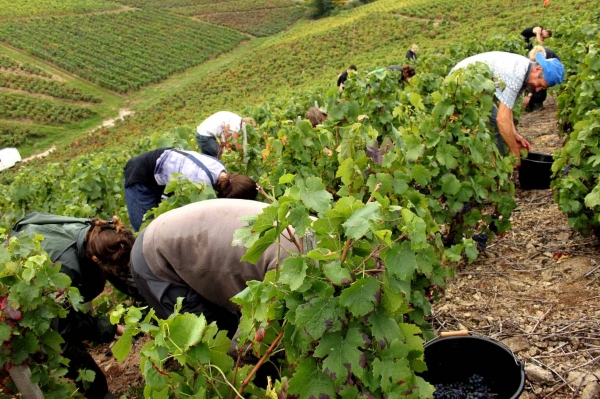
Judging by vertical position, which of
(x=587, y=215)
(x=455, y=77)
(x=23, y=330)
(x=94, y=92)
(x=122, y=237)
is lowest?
(x=94, y=92)

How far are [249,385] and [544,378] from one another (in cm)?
173

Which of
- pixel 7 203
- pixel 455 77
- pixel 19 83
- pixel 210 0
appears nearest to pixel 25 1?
pixel 210 0

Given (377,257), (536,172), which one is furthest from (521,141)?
(377,257)

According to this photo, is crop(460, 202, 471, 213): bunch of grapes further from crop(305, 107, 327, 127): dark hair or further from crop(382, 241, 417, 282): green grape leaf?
crop(382, 241, 417, 282): green grape leaf

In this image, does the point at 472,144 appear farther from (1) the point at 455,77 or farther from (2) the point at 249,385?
(2) the point at 249,385

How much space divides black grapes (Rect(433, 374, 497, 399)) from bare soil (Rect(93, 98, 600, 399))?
0.31 m

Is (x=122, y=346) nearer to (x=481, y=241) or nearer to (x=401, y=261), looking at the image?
(x=401, y=261)

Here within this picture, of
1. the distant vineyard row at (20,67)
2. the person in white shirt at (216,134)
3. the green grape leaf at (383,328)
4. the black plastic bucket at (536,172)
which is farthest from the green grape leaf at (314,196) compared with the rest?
the distant vineyard row at (20,67)

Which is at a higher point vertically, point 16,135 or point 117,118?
point 16,135

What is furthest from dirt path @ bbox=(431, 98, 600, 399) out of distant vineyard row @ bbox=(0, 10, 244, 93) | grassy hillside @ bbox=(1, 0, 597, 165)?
distant vineyard row @ bbox=(0, 10, 244, 93)

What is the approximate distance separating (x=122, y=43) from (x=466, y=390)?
53897 millimetres

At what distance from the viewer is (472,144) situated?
363 centimetres

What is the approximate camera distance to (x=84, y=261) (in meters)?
2.72

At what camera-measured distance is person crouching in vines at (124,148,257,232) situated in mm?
3083
